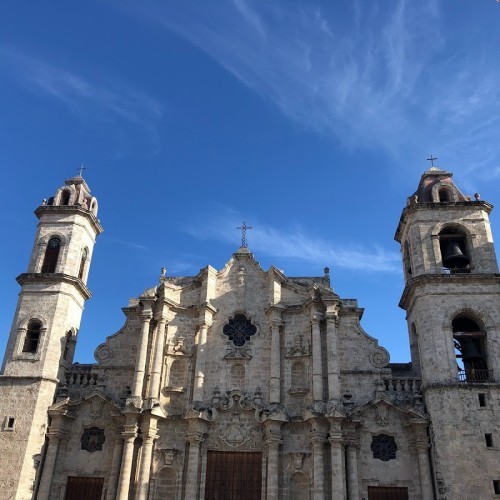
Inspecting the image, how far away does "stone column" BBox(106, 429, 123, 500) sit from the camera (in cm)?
2102

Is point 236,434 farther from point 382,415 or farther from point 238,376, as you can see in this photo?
point 382,415

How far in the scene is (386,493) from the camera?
2067cm

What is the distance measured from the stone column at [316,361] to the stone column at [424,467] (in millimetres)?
3899

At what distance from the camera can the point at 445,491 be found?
19.4 meters

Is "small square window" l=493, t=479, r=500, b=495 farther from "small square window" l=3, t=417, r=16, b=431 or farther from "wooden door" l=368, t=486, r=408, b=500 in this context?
"small square window" l=3, t=417, r=16, b=431

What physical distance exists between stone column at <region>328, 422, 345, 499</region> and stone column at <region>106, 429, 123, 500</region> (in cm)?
785

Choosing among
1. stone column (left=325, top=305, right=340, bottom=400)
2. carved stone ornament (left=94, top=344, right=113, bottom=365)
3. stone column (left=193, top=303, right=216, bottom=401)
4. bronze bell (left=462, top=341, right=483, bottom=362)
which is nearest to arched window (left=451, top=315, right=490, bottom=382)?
bronze bell (left=462, top=341, right=483, bottom=362)

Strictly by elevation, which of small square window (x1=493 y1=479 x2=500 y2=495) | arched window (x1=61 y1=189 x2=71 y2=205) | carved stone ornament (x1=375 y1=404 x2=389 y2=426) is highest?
arched window (x1=61 y1=189 x2=71 y2=205)

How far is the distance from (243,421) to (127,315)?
6.96 meters

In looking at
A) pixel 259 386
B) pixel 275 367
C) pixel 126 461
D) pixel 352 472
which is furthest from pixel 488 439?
pixel 126 461

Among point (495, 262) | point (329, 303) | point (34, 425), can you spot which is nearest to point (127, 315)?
point (34, 425)

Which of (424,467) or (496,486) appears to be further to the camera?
(424,467)

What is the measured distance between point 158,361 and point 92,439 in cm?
383

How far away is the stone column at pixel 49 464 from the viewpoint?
68.7 feet
